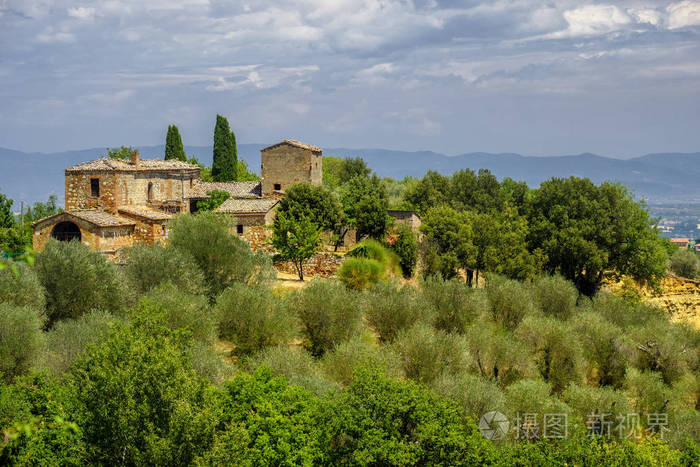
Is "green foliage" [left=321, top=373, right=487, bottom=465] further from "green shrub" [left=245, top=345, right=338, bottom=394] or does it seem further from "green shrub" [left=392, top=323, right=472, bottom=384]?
"green shrub" [left=392, top=323, right=472, bottom=384]

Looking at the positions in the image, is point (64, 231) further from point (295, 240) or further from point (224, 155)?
point (224, 155)

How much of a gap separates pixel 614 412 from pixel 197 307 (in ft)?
52.5

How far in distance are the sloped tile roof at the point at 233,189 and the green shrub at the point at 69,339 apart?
81.4 ft

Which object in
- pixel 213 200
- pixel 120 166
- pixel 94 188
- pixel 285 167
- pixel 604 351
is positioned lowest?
pixel 604 351

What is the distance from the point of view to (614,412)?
23688 millimetres

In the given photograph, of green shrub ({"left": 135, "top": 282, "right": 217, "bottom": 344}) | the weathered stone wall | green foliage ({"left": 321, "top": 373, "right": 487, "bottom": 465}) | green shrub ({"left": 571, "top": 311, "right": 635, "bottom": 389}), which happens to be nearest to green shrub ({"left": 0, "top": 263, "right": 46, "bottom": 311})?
green shrub ({"left": 135, "top": 282, "right": 217, "bottom": 344})

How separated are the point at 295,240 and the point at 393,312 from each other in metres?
9.46

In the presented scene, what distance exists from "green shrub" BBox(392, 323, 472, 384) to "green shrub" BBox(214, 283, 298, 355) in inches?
186

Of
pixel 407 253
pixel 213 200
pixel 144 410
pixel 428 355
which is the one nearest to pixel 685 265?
pixel 407 253

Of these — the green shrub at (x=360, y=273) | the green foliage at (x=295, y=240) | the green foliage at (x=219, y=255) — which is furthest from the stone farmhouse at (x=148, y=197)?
the green shrub at (x=360, y=273)

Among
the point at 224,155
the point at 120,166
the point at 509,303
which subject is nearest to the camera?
the point at 509,303

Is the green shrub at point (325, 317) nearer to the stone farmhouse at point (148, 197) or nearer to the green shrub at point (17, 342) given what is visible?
the stone farmhouse at point (148, 197)

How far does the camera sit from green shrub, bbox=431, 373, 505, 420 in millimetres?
21641

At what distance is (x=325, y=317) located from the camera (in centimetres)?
2864
